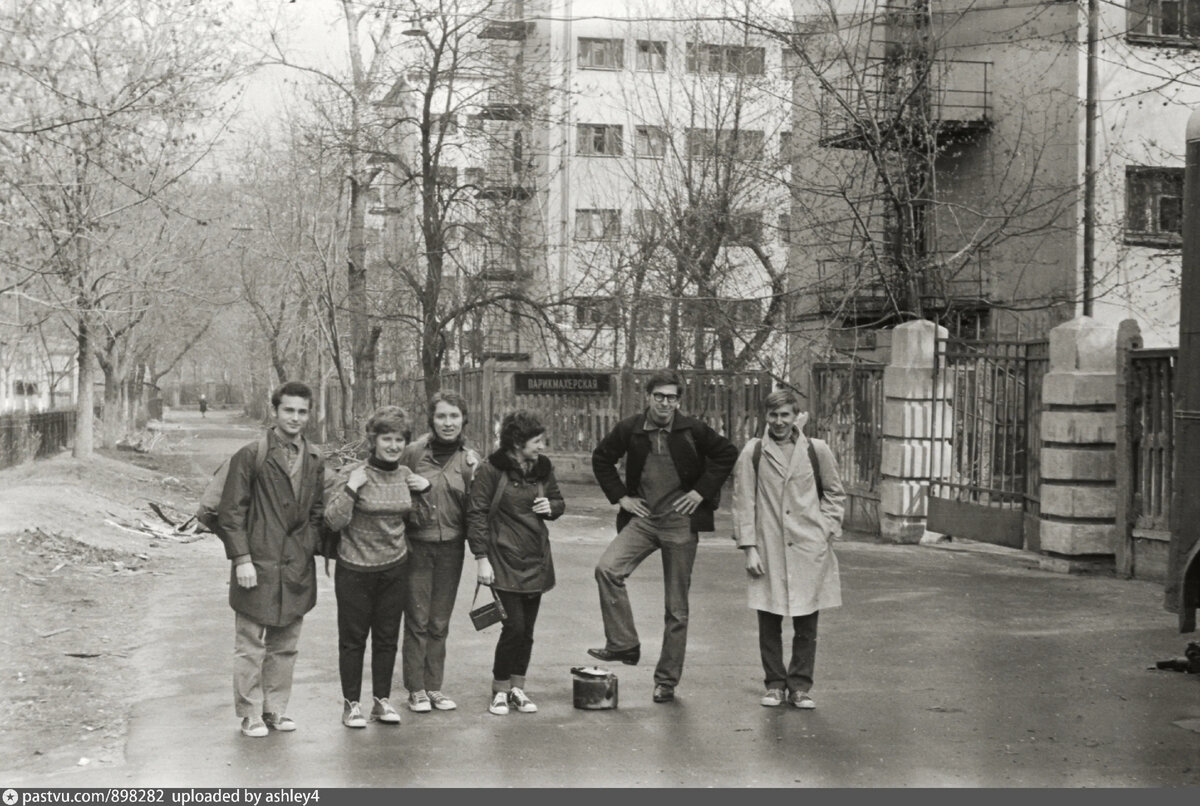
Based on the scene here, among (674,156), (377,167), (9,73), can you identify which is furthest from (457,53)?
(9,73)

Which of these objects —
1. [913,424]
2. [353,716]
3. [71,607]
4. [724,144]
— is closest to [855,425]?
[913,424]

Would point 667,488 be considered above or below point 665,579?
above

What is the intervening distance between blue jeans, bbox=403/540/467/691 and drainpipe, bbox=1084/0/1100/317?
1404 centimetres

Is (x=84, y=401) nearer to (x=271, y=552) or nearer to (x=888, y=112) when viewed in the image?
(x=888, y=112)

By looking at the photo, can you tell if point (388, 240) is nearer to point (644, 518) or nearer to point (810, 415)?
point (810, 415)

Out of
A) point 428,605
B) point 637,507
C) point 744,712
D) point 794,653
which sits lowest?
point 744,712

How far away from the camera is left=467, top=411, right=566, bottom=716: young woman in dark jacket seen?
7867 millimetres

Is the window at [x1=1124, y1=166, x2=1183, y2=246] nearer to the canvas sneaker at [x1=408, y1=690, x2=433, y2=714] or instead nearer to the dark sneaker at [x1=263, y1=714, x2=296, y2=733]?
the canvas sneaker at [x1=408, y1=690, x2=433, y2=714]

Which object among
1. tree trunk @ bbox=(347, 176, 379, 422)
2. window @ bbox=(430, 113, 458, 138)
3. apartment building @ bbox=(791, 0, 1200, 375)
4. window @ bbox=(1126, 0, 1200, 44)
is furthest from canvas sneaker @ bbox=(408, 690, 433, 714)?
tree trunk @ bbox=(347, 176, 379, 422)

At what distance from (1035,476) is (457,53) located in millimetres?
Result: 17375

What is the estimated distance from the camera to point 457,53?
2900 cm

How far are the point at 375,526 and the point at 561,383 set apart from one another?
19674 mm

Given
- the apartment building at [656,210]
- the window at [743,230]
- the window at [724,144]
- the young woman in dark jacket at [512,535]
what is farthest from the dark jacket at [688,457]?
the window at [724,144]

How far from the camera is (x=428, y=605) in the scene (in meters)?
7.83
